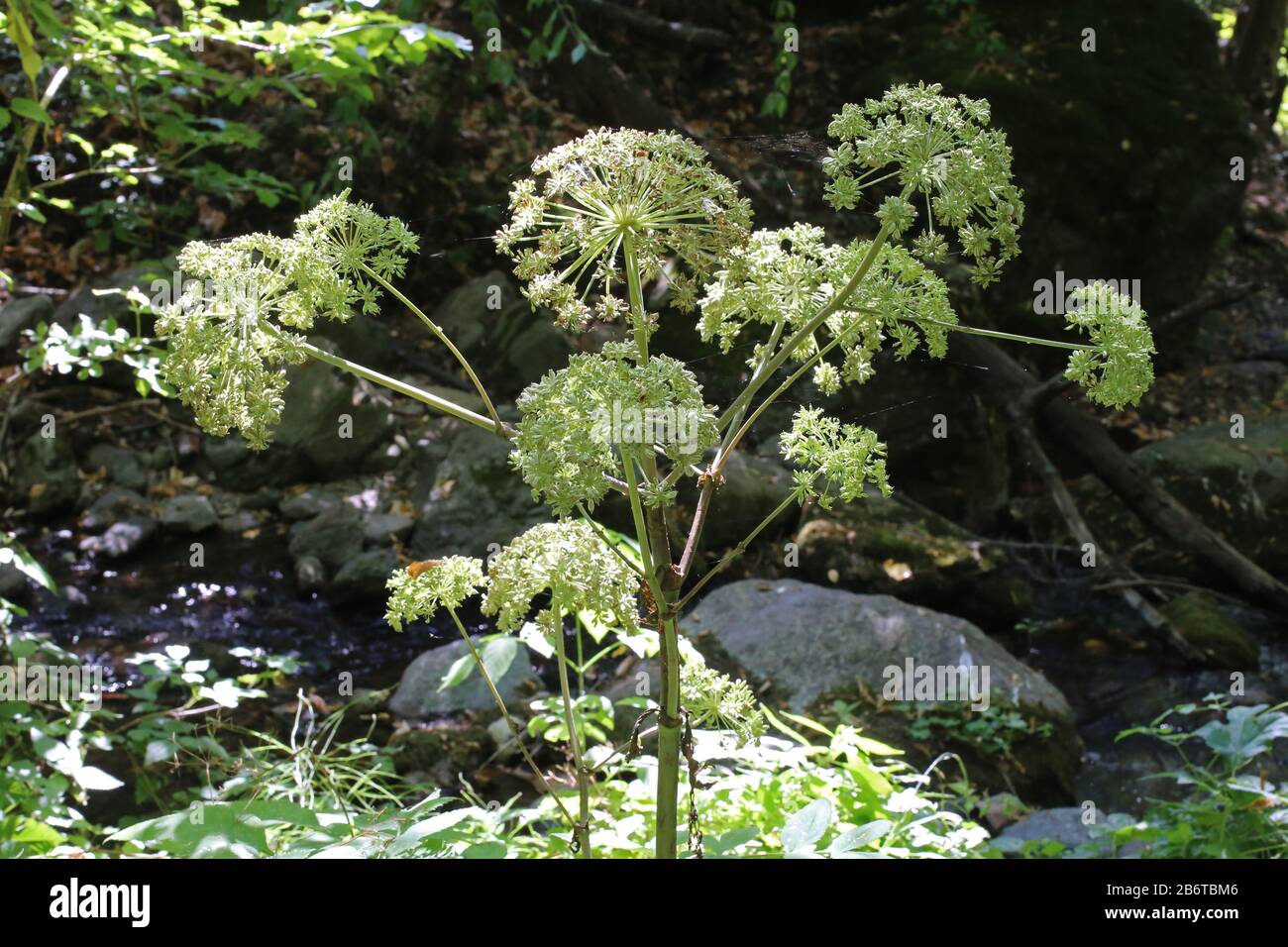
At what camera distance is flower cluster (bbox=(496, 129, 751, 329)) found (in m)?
1.18

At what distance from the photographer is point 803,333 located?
1132mm

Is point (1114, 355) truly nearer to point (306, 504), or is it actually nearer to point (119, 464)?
point (306, 504)

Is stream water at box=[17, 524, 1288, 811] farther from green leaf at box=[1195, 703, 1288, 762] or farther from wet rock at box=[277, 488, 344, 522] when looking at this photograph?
green leaf at box=[1195, 703, 1288, 762]

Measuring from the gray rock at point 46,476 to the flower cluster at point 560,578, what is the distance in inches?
221

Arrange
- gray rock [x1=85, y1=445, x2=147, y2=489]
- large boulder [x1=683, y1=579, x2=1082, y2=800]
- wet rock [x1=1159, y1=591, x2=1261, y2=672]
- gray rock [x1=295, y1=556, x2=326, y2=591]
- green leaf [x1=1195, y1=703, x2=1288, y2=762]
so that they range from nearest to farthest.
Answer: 1. green leaf [x1=1195, y1=703, x2=1288, y2=762]
2. large boulder [x1=683, y1=579, x2=1082, y2=800]
3. wet rock [x1=1159, y1=591, x2=1261, y2=672]
4. gray rock [x1=295, y1=556, x2=326, y2=591]
5. gray rock [x1=85, y1=445, x2=147, y2=489]

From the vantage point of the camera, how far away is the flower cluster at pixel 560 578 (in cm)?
116

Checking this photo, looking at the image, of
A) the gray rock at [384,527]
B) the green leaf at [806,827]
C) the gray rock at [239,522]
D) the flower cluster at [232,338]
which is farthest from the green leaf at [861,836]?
the gray rock at [239,522]

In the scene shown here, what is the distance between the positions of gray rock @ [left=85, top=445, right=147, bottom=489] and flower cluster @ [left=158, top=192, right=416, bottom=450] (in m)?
5.62

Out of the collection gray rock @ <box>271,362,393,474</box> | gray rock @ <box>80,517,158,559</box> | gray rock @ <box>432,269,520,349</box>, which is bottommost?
gray rock @ <box>80,517,158,559</box>

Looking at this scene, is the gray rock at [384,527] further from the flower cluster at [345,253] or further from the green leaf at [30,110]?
the flower cluster at [345,253]

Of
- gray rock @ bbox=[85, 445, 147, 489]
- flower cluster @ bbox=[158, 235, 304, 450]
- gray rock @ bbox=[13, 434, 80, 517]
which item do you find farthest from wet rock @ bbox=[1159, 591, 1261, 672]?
gray rock @ bbox=[13, 434, 80, 517]

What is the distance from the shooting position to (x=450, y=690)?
14.2 ft

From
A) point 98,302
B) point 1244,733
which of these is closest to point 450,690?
point 1244,733

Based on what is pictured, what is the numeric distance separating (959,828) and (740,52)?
774 cm
